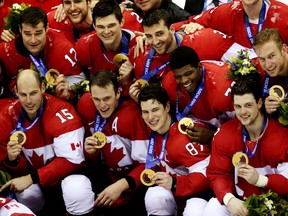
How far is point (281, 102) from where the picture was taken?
4.55 meters

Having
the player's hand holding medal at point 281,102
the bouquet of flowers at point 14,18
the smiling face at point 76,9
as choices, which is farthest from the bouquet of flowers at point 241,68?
the bouquet of flowers at point 14,18

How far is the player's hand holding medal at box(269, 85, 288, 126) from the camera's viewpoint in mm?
4516

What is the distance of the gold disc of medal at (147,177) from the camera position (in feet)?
16.5

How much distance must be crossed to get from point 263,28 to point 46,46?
1768 mm

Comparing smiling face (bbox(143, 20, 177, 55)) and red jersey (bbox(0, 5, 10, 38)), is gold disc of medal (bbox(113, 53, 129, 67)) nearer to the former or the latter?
smiling face (bbox(143, 20, 177, 55))

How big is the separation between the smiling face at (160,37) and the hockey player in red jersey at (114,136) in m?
0.39

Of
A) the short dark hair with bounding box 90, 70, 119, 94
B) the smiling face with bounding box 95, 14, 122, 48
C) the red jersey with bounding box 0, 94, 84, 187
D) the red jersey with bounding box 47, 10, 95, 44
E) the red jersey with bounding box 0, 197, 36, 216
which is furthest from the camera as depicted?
the red jersey with bounding box 47, 10, 95, 44

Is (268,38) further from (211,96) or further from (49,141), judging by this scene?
(49,141)

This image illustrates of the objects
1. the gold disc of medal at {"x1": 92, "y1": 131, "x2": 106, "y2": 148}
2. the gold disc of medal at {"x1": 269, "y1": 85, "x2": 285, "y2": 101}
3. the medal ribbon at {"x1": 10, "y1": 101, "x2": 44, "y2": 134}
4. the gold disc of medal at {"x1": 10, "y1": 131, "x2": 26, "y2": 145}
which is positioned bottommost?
the gold disc of medal at {"x1": 92, "y1": 131, "x2": 106, "y2": 148}

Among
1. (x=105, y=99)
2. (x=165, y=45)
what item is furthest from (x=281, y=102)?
(x=105, y=99)

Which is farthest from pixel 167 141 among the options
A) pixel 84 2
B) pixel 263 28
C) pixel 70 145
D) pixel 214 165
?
pixel 84 2

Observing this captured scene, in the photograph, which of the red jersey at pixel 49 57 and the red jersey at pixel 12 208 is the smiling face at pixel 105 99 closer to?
the red jersey at pixel 49 57

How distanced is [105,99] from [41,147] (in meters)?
0.66

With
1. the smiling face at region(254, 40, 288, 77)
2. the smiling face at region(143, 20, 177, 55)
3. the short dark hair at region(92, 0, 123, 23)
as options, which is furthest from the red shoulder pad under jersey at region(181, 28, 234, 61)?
the smiling face at region(254, 40, 288, 77)
